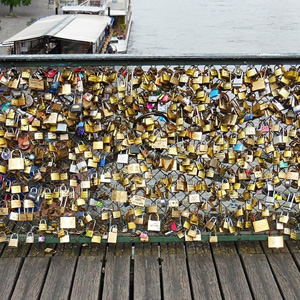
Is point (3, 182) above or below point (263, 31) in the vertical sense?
above

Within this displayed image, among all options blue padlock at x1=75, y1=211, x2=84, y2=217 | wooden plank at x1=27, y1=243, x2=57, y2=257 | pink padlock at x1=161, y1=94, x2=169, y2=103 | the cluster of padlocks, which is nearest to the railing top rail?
the cluster of padlocks

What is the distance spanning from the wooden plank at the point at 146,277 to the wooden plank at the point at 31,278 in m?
0.54

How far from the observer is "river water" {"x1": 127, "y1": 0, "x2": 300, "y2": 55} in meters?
34.0

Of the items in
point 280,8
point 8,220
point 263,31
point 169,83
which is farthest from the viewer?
point 280,8

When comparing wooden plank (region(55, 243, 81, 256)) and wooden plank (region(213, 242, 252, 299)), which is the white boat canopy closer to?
wooden plank (region(55, 243, 81, 256))

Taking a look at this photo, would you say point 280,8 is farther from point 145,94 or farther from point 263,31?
point 145,94

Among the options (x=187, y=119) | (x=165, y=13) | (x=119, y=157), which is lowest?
(x=165, y=13)

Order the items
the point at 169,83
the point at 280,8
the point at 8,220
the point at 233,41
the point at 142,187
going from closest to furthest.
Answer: the point at 169,83
the point at 142,187
the point at 8,220
the point at 233,41
the point at 280,8

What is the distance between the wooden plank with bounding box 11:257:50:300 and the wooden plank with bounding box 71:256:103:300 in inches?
7.8

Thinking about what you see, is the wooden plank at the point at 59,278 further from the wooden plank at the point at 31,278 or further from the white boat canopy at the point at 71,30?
the white boat canopy at the point at 71,30

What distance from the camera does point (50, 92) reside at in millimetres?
2678

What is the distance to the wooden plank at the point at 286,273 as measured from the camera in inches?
102

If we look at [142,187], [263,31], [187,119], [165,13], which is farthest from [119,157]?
[165,13]

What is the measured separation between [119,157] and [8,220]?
986 millimetres
